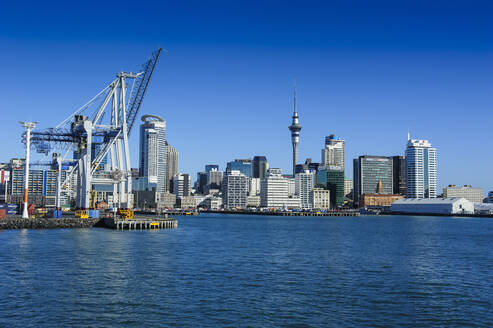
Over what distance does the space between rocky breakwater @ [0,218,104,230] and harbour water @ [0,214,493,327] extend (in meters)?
31.1

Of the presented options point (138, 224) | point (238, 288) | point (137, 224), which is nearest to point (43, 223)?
point (137, 224)

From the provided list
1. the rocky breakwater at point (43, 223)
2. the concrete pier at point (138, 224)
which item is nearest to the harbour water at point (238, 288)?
the rocky breakwater at point (43, 223)

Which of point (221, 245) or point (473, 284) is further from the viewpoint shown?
point (221, 245)

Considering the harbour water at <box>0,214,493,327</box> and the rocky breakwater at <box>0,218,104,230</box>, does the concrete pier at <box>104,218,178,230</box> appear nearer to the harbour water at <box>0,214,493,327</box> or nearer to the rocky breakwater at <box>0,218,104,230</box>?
the rocky breakwater at <box>0,218,104,230</box>

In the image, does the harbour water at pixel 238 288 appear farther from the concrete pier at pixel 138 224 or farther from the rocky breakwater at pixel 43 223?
the concrete pier at pixel 138 224

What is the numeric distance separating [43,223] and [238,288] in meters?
60.2

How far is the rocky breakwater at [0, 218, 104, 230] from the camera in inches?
3114

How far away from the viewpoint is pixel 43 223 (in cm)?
8200

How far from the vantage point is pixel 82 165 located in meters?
96.0

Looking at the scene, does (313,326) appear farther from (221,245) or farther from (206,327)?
(221,245)

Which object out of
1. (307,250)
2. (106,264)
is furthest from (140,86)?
(106,264)

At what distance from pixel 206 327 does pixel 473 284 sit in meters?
20.4

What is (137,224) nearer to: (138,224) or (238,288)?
(138,224)

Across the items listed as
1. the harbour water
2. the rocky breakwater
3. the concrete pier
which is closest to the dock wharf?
the concrete pier
